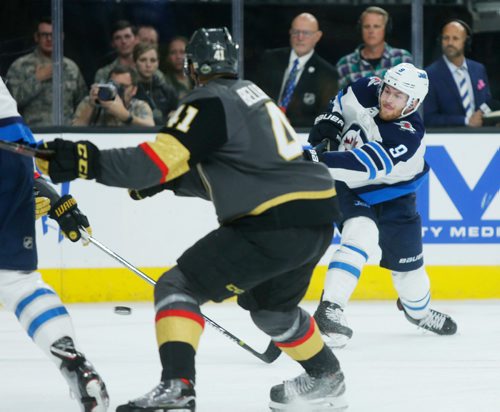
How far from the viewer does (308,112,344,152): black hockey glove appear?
4598 mm

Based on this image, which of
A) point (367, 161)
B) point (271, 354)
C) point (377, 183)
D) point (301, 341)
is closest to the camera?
point (301, 341)

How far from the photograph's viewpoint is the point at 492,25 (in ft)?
19.2

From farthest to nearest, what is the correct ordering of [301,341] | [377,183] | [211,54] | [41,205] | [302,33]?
[302,33] → [377,183] → [41,205] → [301,341] → [211,54]

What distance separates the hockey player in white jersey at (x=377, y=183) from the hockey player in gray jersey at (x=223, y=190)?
53.8 inches

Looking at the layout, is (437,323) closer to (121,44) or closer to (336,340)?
(336,340)

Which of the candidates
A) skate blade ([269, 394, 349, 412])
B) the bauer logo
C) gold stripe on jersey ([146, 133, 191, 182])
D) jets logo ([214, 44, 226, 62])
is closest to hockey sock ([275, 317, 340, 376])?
skate blade ([269, 394, 349, 412])

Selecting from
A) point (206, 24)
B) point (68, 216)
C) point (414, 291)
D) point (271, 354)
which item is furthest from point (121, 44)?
point (68, 216)

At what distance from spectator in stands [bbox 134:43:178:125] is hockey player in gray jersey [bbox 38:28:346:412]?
2668 mm

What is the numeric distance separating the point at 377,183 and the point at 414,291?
47cm

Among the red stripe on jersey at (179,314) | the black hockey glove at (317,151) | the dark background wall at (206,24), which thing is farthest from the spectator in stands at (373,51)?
the red stripe on jersey at (179,314)

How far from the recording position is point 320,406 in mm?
3277

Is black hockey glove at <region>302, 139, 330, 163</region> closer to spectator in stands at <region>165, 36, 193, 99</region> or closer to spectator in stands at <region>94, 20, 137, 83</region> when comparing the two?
spectator in stands at <region>165, 36, 193, 99</region>

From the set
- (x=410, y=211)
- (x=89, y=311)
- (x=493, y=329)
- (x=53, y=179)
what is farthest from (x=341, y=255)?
(x=53, y=179)

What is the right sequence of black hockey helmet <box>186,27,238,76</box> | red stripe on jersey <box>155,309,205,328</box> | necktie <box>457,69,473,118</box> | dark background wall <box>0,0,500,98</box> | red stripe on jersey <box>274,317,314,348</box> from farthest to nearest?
necktie <box>457,69,473,118</box> → dark background wall <box>0,0,500,98</box> → red stripe on jersey <box>274,317,314,348</box> → black hockey helmet <box>186,27,238,76</box> → red stripe on jersey <box>155,309,205,328</box>
